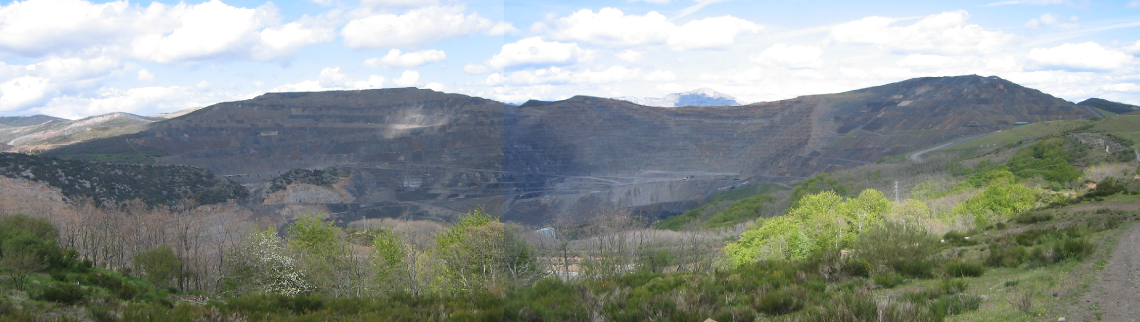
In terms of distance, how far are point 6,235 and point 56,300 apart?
16.6 m

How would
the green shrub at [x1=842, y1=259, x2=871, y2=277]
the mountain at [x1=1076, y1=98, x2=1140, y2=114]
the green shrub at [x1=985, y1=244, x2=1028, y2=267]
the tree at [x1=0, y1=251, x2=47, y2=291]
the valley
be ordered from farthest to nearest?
the mountain at [x1=1076, y1=98, x2=1140, y2=114]
the tree at [x1=0, y1=251, x2=47, y2=291]
the green shrub at [x1=842, y1=259, x2=871, y2=277]
the green shrub at [x1=985, y1=244, x2=1028, y2=267]
the valley

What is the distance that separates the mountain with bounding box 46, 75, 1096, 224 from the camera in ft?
297

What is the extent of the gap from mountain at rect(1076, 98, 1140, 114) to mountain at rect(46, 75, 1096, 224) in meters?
27.0

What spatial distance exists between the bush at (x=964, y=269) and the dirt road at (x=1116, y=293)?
6.39ft

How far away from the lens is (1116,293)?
862 centimetres

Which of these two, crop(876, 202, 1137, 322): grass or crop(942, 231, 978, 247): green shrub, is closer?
crop(876, 202, 1137, 322): grass

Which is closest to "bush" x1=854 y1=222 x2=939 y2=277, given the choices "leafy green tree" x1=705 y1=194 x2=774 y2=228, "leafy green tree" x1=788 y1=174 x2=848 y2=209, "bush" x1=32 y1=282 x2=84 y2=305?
"bush" x1=32 y1=282 x2=84 y2=305

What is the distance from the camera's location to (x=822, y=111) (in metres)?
125

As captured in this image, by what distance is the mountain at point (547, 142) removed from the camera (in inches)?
3558

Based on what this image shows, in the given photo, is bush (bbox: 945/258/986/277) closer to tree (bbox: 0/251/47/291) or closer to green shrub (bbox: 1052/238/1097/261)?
green shrub (bbox: 1052/238/1097/261)

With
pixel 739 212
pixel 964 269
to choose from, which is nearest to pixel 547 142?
pixel 739 212

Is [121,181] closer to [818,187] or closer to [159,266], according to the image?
[159,266]

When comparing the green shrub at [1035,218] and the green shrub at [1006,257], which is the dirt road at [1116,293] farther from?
the green shrub at [1035,218]

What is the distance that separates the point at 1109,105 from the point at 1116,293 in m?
166
